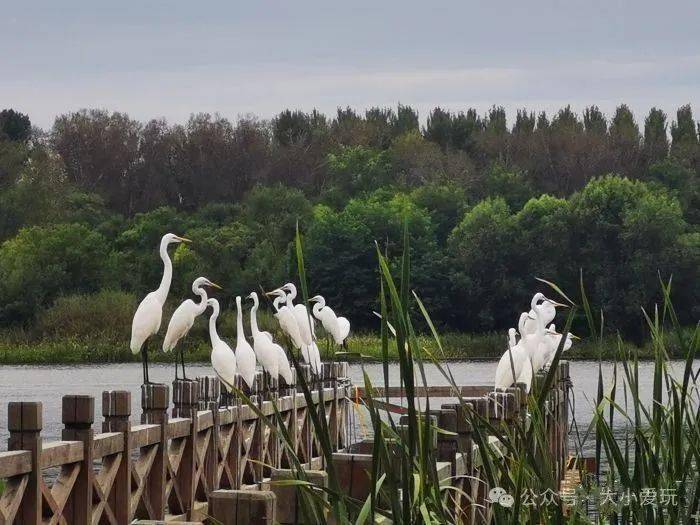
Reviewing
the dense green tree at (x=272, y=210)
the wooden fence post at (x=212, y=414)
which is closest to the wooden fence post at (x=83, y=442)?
the wooden fence post at (x=212, y=414)

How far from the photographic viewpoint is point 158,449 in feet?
26.7

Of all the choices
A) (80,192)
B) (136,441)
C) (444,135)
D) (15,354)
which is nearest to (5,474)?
(136,441)

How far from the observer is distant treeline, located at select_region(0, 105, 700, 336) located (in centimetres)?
5347

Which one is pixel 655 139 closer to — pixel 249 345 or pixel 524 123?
pixel 524 123

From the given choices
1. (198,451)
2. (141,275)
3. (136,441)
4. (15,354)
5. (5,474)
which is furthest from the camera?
(141,275)

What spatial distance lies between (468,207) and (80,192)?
57.9 feet

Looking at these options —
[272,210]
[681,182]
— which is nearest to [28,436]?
A: [272,210]

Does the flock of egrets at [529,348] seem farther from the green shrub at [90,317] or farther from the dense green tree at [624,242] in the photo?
the dense green tree at [624,242]

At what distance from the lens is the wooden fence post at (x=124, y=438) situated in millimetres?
7277

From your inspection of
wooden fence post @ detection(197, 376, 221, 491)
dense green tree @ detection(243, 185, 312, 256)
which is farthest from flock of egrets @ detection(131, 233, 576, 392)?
dense green tree @ detection(243, 185, 312, 256)

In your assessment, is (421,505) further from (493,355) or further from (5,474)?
(493,355)

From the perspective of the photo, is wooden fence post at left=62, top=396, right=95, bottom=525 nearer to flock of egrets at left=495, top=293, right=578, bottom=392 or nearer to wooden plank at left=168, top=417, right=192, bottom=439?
wooden plank at left=168, top=417, right=192, bottom=439

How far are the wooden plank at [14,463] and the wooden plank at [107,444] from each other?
798 mm

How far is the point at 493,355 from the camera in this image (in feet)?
150
